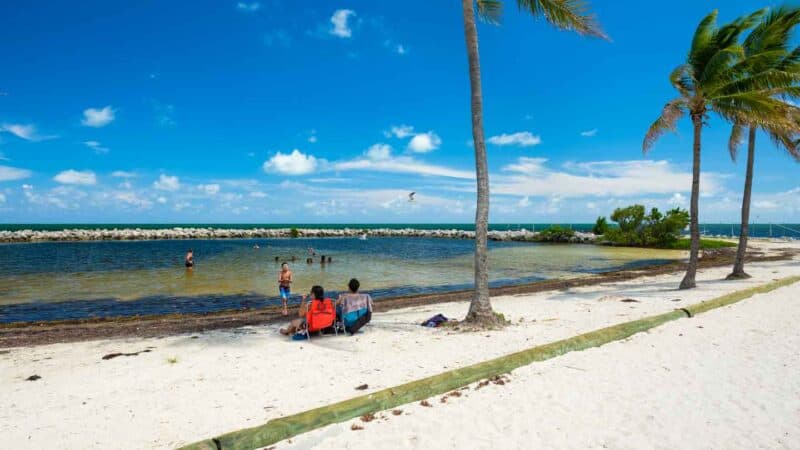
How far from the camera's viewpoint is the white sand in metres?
4.59

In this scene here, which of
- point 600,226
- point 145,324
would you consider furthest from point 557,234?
point 145,324

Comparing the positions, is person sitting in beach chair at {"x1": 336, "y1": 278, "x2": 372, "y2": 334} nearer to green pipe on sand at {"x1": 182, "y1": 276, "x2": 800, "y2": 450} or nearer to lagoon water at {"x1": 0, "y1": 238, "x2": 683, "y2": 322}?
green pipe on sand at {"x1": 182, "y1": 276, "x2": 800, "y2": 450}

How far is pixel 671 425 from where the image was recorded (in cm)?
469

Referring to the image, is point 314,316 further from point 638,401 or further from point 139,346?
point 638,401

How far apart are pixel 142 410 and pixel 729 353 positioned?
8947 millimetres

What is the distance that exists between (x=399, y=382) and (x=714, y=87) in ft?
48.2

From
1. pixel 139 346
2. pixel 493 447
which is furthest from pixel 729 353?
pixel 139 346

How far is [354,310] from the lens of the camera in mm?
9453

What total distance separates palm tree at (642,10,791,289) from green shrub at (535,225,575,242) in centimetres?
5041

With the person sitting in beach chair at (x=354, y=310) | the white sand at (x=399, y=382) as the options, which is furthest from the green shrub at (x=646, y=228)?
the person sitting in beach chair at (x=354, y=310)

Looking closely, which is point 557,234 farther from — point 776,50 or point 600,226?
point 776,50

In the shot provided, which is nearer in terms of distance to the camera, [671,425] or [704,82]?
[671,425]

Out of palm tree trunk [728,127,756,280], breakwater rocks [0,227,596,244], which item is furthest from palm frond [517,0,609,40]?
breakwater rocks [0,227,596,244]

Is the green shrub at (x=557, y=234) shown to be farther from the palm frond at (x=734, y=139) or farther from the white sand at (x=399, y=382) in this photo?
the white sand at (x=399, y=382)
